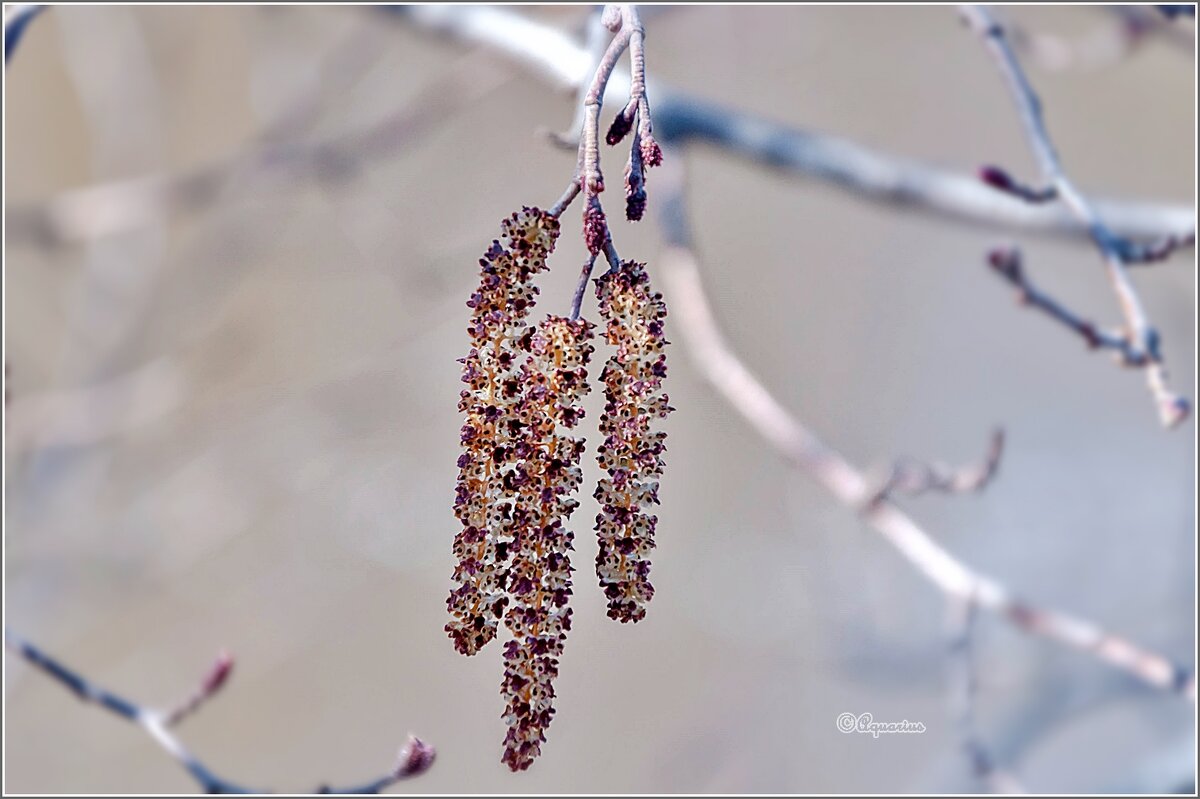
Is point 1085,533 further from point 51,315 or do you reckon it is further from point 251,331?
point 51,315

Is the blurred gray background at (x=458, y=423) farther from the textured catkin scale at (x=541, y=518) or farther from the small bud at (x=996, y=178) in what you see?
Answer: the textured catkin scale at (x=541, y=518)

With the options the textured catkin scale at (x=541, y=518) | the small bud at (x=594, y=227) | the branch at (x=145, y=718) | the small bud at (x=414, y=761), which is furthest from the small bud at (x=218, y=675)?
the small bud at (x=594, y=227)

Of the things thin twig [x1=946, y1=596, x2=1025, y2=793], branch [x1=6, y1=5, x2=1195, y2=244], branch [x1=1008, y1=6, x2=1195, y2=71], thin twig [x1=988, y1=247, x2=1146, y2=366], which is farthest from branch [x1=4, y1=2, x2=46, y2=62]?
branch [x1=1008, y1=6, x2=1195, y2=71]

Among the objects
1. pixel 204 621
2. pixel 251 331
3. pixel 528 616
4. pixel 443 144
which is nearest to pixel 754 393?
pixel 528 616

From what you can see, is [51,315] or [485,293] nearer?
[485,293]

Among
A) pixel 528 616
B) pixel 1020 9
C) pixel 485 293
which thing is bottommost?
pixel 528 616
